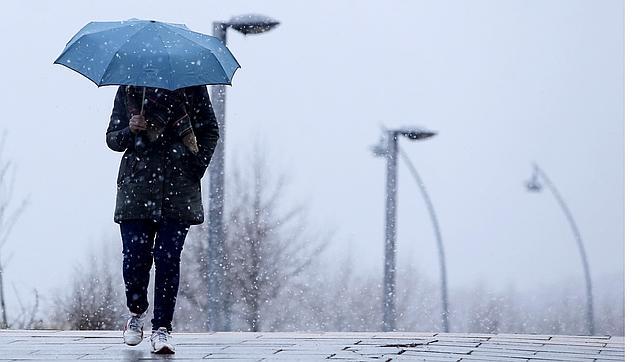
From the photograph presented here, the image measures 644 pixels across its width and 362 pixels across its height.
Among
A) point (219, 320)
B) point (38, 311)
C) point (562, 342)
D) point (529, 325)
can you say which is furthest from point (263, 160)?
point (562, 342)

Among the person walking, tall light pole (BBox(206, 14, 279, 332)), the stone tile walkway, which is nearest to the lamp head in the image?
tall light pole (BBox(206, 14, 279, 332))

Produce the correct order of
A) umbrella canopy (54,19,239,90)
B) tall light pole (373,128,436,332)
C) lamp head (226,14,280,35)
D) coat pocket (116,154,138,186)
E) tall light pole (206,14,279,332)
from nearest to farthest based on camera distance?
umbrella canopy (54,19,239,90) → coat pocket (116,154,138,186) → tall light pole (206,14,279,332) → lamp head (226,14,280,35) → tall light pole (373,128,436,332)

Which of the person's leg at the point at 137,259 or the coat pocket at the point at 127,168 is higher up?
the coat pocket at the point at 127,168

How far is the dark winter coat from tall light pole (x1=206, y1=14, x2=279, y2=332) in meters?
6.15

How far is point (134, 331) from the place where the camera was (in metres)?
6.32

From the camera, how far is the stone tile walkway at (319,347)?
6090 mm

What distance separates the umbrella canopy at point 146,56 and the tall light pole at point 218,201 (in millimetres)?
6000

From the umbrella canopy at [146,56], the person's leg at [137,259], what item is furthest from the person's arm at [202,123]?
the person's leg at [137,259]

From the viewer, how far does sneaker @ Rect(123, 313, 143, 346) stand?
20.7ft

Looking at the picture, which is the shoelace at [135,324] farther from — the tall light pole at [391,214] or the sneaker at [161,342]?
the tall light pole at [391,214]

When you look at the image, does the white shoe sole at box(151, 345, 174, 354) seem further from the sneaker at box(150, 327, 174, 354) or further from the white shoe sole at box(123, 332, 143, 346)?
the white shoe sole at box(123, 332, 143, 346)

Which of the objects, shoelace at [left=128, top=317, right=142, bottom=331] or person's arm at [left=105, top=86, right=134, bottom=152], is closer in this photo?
person's arm at [left=105, top=86, right=134, bottom=152]

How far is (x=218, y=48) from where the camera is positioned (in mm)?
6457

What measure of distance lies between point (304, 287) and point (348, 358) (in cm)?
3239
